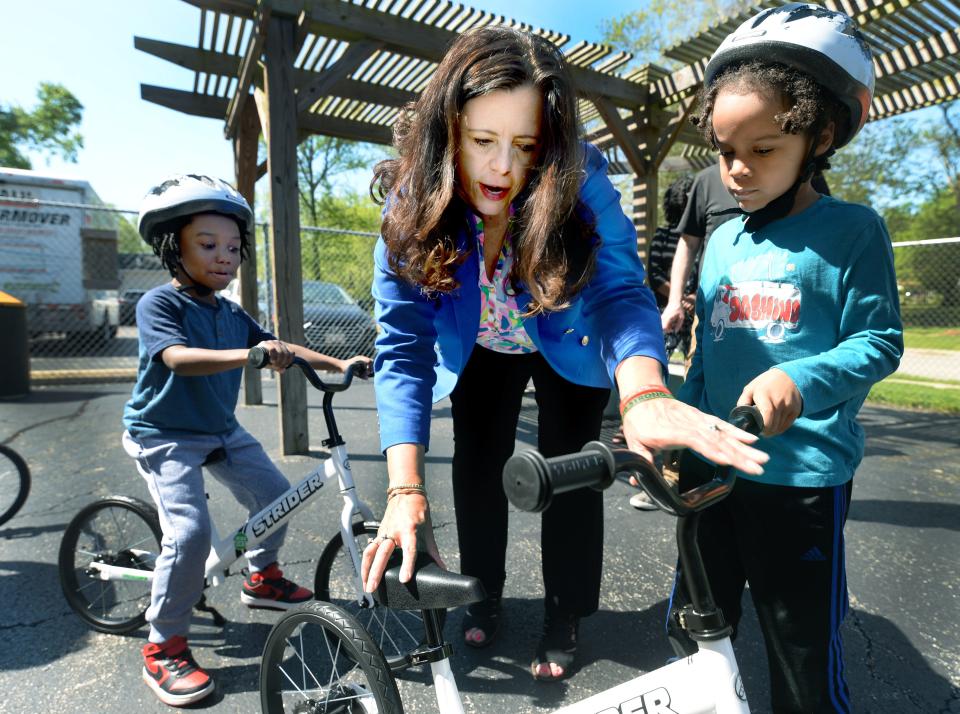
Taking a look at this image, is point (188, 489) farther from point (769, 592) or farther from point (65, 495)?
point (65, 495)

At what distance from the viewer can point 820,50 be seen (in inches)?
50.2

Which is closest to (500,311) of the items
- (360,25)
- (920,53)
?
(360,25)

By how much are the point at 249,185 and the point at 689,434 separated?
21.7ft

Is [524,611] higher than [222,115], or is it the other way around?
[222,115]

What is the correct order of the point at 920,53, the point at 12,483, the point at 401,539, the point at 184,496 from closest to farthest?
1. the point at 401,539
2. the point at 184,496
3. the point at 12,483
4. the point at 920,53

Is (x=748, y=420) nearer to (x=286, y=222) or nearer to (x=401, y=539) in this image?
(x=401, y=539)

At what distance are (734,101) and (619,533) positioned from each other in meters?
2.57

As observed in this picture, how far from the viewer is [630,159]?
7043 millimetres

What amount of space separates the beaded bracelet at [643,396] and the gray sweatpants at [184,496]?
66.1 inches

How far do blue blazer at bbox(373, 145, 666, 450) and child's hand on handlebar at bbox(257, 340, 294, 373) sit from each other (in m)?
0.58

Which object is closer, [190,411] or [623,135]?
[190,411]

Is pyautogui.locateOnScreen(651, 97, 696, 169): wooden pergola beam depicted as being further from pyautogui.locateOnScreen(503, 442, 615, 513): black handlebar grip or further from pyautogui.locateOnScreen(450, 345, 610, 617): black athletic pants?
pyautogui.locateOnScreen(503, 442, 615, 513): black handlebar grip

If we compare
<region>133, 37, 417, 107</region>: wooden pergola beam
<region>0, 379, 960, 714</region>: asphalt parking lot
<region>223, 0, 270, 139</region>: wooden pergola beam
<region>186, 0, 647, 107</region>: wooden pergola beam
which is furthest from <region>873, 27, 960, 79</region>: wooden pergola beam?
<region>133, 37, 417, 107</region>: wooden pergola beam

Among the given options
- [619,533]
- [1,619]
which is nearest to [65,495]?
[1,619]
